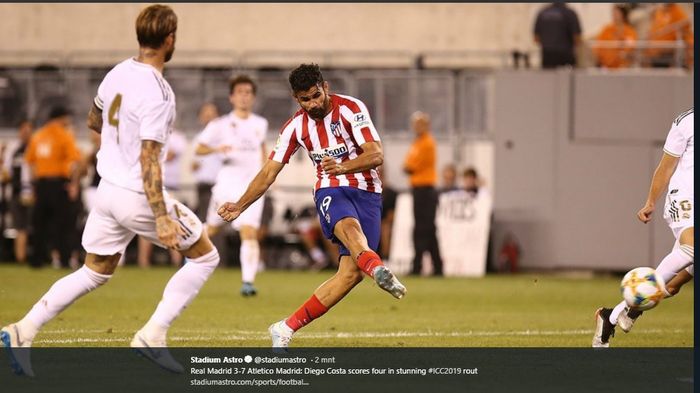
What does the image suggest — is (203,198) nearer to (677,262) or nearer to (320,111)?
(320,111)

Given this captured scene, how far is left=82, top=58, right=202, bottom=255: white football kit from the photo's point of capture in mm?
8492

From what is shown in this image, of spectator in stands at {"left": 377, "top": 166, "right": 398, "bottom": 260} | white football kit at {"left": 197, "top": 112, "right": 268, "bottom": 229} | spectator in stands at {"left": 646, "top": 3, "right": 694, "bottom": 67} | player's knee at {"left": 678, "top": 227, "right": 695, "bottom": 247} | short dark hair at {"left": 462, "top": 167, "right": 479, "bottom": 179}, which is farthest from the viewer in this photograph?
spectator in stands at {"left": 377, "top": 166, "right": 398, "bottom": 260}

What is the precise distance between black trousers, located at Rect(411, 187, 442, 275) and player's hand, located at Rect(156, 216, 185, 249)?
12.7m

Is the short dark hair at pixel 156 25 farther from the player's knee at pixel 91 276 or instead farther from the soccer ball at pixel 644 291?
the soccer ball at pixel 644 291

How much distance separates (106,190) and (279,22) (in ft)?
63.8

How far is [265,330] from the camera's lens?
12.1 metres

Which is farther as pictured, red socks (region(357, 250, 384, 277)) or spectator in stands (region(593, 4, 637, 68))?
spectator in stands (region(593, 4, 637, 68))

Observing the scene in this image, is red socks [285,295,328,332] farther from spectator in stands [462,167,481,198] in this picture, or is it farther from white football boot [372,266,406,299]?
spectator in stands [462,167,481,198]

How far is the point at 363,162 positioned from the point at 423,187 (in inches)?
443

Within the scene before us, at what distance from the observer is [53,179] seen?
2117cm

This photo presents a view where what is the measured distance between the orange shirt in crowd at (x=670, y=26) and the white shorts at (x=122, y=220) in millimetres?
14629
